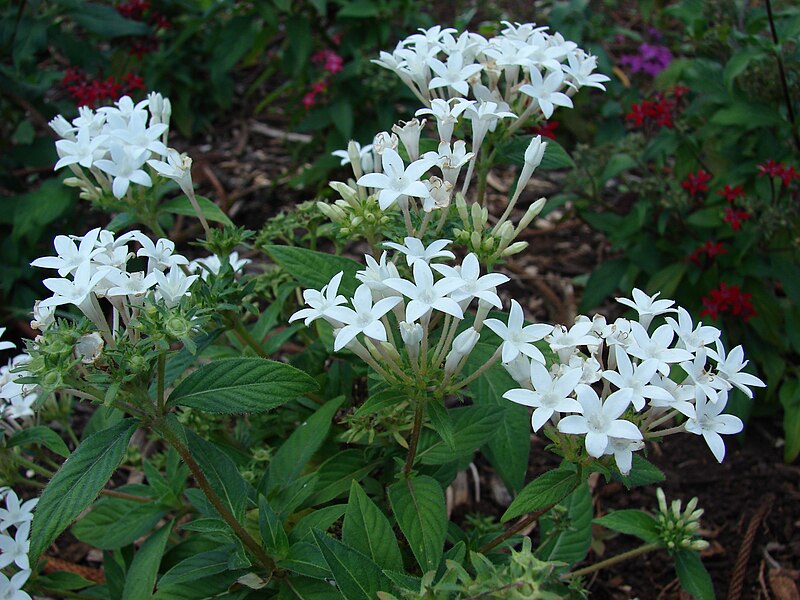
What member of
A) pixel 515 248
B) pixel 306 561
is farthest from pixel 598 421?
pixel 306 561

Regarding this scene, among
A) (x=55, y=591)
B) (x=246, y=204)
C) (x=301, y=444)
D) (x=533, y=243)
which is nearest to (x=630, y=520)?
(x=301, y=444)

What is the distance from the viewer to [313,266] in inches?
78.0

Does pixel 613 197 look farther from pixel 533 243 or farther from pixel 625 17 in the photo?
pixel 625 17

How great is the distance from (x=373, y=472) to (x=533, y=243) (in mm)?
2516

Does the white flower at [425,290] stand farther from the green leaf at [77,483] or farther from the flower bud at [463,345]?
the green leaf at [77,483]

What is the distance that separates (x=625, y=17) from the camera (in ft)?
20.1

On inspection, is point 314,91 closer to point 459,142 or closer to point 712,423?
point 459,142

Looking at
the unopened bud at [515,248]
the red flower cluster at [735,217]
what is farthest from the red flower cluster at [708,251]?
the unopened bud at [515,248]

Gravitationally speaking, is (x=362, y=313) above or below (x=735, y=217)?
above

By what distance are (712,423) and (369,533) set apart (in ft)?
2.77

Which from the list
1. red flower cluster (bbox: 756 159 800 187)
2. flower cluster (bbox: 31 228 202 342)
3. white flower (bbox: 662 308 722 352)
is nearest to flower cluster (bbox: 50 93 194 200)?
flower cluster (bbox: 31 228 202 342)

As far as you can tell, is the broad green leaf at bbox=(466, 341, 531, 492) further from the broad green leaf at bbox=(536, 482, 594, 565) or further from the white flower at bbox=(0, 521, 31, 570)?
the white flower at bbox=(0, 521, 31, 570)

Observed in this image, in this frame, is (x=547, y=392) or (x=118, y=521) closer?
(x=547, y=392)

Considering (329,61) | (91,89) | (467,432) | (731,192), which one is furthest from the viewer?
(329,61)
